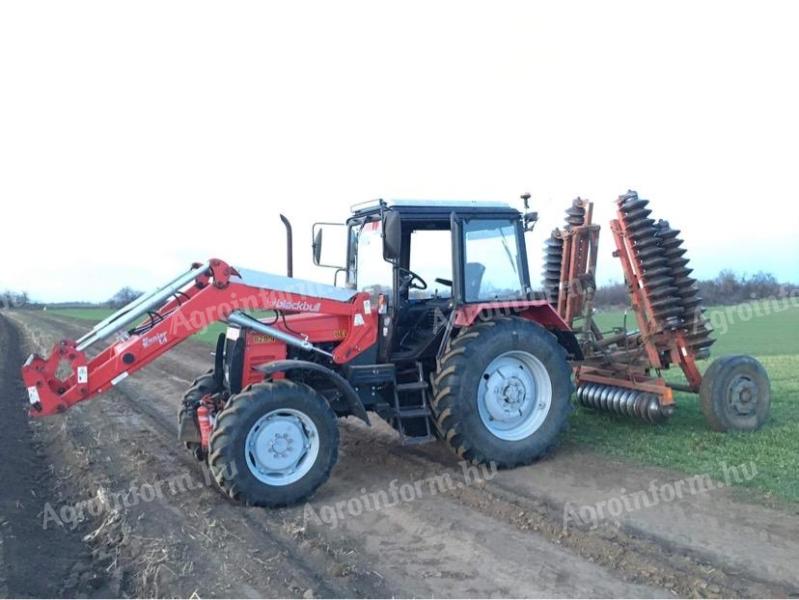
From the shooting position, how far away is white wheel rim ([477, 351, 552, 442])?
6.81 metres

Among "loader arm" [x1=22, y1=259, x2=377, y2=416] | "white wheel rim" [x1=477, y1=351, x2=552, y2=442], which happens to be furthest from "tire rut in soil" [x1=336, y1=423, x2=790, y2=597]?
"loader arm" [x1=22, y1=259, x2=377, y2=416]

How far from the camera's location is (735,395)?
25.2 feet

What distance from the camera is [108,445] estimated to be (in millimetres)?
8016

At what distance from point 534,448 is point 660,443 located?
4.75 ft

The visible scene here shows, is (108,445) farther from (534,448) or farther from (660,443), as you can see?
(660,443)

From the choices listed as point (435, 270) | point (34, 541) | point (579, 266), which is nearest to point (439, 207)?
point (435, 270)

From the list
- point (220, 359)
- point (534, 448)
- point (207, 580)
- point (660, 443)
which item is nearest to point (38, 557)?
point (207, 580)

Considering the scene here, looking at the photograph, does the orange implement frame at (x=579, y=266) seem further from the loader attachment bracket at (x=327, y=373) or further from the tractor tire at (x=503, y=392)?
the loader attachment bracket at (x=327, y=373)

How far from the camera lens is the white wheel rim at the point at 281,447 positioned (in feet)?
18.9

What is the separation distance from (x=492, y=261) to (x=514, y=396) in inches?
53.1

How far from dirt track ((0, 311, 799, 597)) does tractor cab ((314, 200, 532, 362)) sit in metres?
1.27

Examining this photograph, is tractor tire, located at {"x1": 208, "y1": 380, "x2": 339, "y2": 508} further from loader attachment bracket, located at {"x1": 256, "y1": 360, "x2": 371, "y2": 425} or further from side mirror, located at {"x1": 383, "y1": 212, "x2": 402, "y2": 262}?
side mirror, located at {"x1": 383, "y1": 212, "x2": 402, "y2": 262}

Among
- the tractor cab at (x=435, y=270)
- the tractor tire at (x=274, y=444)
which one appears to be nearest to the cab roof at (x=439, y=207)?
the tractor cab at (x=435, y=270)

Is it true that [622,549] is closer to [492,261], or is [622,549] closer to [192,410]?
[492,261]
